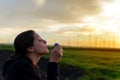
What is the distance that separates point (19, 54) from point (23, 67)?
9.0 inches

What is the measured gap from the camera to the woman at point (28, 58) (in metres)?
4.63

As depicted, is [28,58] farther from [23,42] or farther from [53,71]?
[53,71]

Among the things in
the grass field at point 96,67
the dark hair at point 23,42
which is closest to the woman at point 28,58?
the dark hair at point 23,42

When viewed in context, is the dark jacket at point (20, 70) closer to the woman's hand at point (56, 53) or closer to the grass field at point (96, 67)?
the woman's hand at point (56, 53)

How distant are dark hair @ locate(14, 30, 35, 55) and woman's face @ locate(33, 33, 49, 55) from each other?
5 centimetres

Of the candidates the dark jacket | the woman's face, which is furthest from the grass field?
the dark jacket

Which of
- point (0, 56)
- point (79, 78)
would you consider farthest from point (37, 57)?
point (0, 56)

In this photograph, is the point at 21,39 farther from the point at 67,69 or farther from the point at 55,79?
the point at 67,69

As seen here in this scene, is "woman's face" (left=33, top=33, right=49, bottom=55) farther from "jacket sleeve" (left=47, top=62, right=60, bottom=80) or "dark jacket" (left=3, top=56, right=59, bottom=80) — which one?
"jacket sleeve" (left=47, top=62, right=60, bottom=80)

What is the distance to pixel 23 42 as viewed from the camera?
4789 mm

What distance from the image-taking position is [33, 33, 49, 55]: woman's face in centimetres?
481

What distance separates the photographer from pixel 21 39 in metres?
4.77

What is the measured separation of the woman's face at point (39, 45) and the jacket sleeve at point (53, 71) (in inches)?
11.0

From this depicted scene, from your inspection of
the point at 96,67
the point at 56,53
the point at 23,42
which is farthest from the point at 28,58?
the point at 96,67
